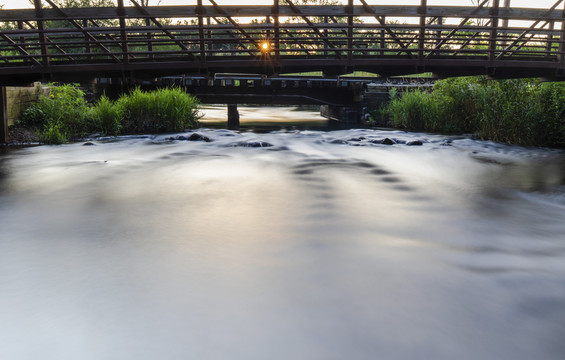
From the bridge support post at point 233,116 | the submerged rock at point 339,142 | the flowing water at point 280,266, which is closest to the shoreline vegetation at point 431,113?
the submerged rock at point 339,142

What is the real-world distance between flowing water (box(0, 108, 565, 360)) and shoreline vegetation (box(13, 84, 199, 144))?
5.16 m

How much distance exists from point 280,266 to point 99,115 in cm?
1236

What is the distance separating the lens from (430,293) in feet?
12.6

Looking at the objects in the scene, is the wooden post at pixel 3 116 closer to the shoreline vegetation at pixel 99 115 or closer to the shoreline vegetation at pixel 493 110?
the shoreline vegetation at pixel 99 115

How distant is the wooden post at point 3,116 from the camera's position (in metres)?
12.9

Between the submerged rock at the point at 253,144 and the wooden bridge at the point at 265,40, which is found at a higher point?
the wooden bridge at the point at 265,40

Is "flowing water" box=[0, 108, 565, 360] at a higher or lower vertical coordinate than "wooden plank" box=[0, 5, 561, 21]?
lower

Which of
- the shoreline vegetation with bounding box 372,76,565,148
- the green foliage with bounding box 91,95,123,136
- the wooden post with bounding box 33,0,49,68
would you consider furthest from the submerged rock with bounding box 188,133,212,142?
the shoreline vegetation with bounding box 372,76,565,148

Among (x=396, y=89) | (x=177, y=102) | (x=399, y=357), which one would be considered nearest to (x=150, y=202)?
(x=399, y=357)

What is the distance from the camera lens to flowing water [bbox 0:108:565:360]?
10.3 ft

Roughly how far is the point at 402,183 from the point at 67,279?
632cm

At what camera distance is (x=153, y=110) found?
1592 cm

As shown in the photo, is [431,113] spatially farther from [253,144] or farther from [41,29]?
[41,29]

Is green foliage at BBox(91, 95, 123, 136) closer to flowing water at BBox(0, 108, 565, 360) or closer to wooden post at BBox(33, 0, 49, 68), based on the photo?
wooden post at BBox(33, 0, 49, 68)
